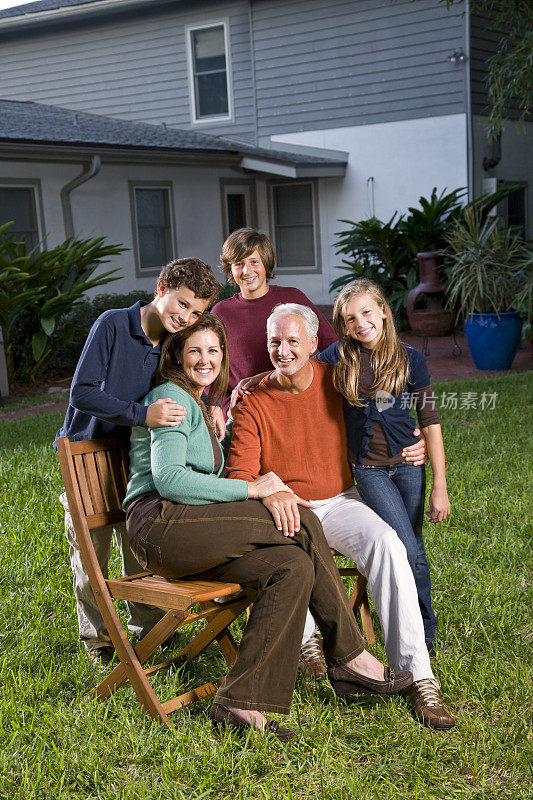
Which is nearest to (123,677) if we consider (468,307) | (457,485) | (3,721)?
(3,721)

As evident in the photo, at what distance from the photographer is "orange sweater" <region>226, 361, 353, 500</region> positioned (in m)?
3.48

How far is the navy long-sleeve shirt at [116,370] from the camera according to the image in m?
3.20

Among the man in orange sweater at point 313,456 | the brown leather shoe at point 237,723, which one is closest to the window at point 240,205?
the man in orange sweater at point 313,456

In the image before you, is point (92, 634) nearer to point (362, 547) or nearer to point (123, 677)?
point (123, 677)

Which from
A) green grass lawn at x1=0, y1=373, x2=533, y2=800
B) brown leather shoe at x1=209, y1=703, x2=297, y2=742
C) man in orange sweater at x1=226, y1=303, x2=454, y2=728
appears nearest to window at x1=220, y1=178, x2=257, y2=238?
green grass lawn at x1=0, y1=373, x2=533, y2=800

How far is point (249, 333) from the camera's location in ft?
13.1

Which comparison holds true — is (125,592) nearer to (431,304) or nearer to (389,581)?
(389,581)

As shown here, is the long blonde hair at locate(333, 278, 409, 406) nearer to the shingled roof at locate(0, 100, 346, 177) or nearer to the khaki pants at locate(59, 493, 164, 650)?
the khaki pants at locate(59, 493, 164, 650)

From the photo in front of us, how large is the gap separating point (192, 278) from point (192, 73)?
624 inches

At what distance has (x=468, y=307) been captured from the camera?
35.4ft

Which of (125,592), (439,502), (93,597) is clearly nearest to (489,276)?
(439,502)

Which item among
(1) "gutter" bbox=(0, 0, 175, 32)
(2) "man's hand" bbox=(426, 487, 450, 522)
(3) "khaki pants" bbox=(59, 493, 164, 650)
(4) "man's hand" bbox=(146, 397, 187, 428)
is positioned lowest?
(3) "khaki pants" bbox=(59, 493, 164, 650)

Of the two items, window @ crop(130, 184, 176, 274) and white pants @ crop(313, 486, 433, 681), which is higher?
window @ crop(130, 184, 176, 274)

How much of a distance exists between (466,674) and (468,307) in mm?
7903
